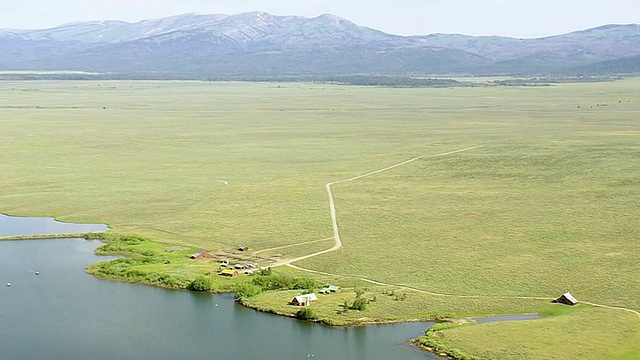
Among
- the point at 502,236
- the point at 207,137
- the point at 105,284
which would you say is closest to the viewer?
the point at 105,284

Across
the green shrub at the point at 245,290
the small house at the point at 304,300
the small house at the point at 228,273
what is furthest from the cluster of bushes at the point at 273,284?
the small house at the point at 304,300

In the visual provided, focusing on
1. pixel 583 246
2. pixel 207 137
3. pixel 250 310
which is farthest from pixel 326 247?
pixel 207 137

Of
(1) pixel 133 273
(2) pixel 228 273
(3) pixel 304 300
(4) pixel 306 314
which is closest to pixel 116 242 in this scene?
(1) pixel 133 273

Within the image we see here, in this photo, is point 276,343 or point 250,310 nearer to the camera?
point 276,343

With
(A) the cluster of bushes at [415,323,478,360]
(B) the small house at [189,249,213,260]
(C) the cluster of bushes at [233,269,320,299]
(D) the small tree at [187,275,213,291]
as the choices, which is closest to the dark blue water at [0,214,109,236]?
(B) the small house at [189,249,213,260]

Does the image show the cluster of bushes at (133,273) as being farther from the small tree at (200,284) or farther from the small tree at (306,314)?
the small tree at (306,314)

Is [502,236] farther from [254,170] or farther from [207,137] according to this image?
[207,137]

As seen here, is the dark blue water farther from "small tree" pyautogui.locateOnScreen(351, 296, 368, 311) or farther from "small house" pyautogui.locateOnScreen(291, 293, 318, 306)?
"small tree" pyautogui.locateOnScreen(351, 296, 368, 311)
